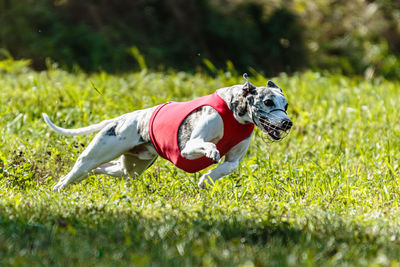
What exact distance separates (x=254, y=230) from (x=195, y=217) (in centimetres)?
51

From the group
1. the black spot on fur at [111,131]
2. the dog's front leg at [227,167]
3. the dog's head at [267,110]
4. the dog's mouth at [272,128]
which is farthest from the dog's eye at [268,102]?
the black spot on fur at [111,131]

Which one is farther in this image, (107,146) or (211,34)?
(211,34)

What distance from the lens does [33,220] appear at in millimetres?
4090

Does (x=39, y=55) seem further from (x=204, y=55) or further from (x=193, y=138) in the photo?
(x=193, y=138)

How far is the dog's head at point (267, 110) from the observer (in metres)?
4.31

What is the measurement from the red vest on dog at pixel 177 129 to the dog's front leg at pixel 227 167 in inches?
2.7

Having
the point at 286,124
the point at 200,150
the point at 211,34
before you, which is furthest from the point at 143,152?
the point at 211,34

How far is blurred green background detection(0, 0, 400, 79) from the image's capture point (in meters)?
13.3

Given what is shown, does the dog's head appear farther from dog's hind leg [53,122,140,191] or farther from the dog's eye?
dog's hind leg [53,122,140,191]

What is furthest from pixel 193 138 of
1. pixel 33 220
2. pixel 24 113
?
Result: pixel 24 113

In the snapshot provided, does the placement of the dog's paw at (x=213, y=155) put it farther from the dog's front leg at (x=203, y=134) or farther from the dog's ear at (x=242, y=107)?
the dog's ear at (x=242, y=107)

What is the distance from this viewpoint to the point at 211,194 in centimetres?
494

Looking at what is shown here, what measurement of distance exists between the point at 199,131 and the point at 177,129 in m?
0.29

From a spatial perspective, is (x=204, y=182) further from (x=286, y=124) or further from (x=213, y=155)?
(x=286, y=124)
